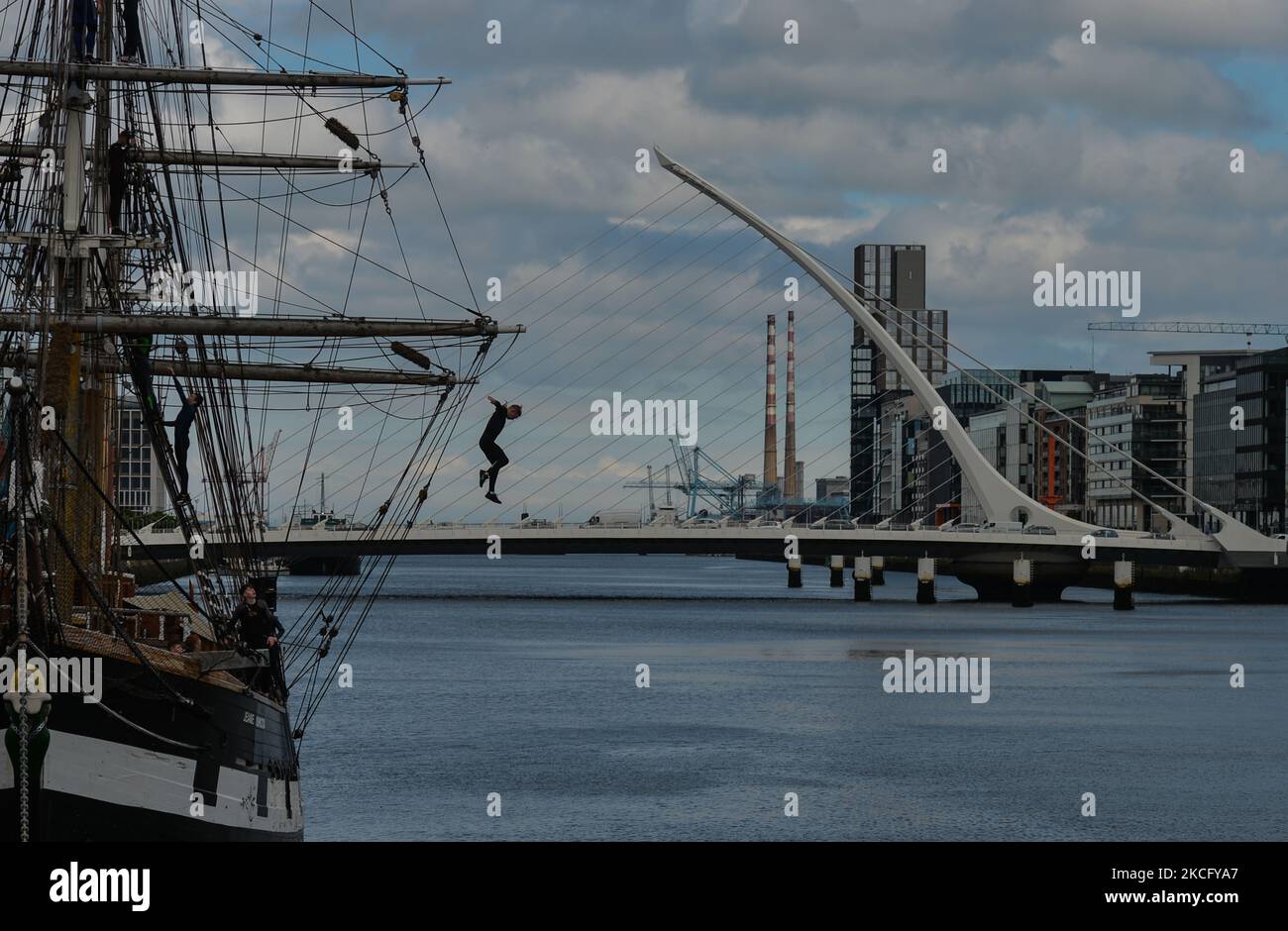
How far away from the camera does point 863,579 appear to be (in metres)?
110

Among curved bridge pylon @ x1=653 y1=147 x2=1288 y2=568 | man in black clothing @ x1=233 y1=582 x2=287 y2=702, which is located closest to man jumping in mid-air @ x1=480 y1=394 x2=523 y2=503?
man in black clothing @ x1=233 y1=582 x2=287 y2=702

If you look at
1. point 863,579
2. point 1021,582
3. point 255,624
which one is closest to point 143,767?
point 255,624

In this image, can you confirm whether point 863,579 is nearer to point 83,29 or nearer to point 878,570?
point 878,570

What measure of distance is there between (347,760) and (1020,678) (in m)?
26.2

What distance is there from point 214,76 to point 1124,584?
241 ft

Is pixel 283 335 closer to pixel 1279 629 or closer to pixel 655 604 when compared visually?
pixel 1279 629

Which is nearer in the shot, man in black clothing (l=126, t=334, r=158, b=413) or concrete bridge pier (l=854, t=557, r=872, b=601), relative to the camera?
man in black clothing (l=126, t=334, r=158, b=413)

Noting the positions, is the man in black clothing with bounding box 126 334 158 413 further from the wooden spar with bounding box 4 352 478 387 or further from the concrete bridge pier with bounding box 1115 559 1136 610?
the concrete bridge pier with bounding box 1115 559 1136 610

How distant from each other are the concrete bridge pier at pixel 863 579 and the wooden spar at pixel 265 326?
256 feet

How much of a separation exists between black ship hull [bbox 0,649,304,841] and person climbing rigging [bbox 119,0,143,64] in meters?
14.5

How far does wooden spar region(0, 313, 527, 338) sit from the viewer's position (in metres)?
28.5

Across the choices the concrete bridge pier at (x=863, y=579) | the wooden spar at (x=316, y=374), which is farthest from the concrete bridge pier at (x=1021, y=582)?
the wooden spar at (x=316, y=374)
